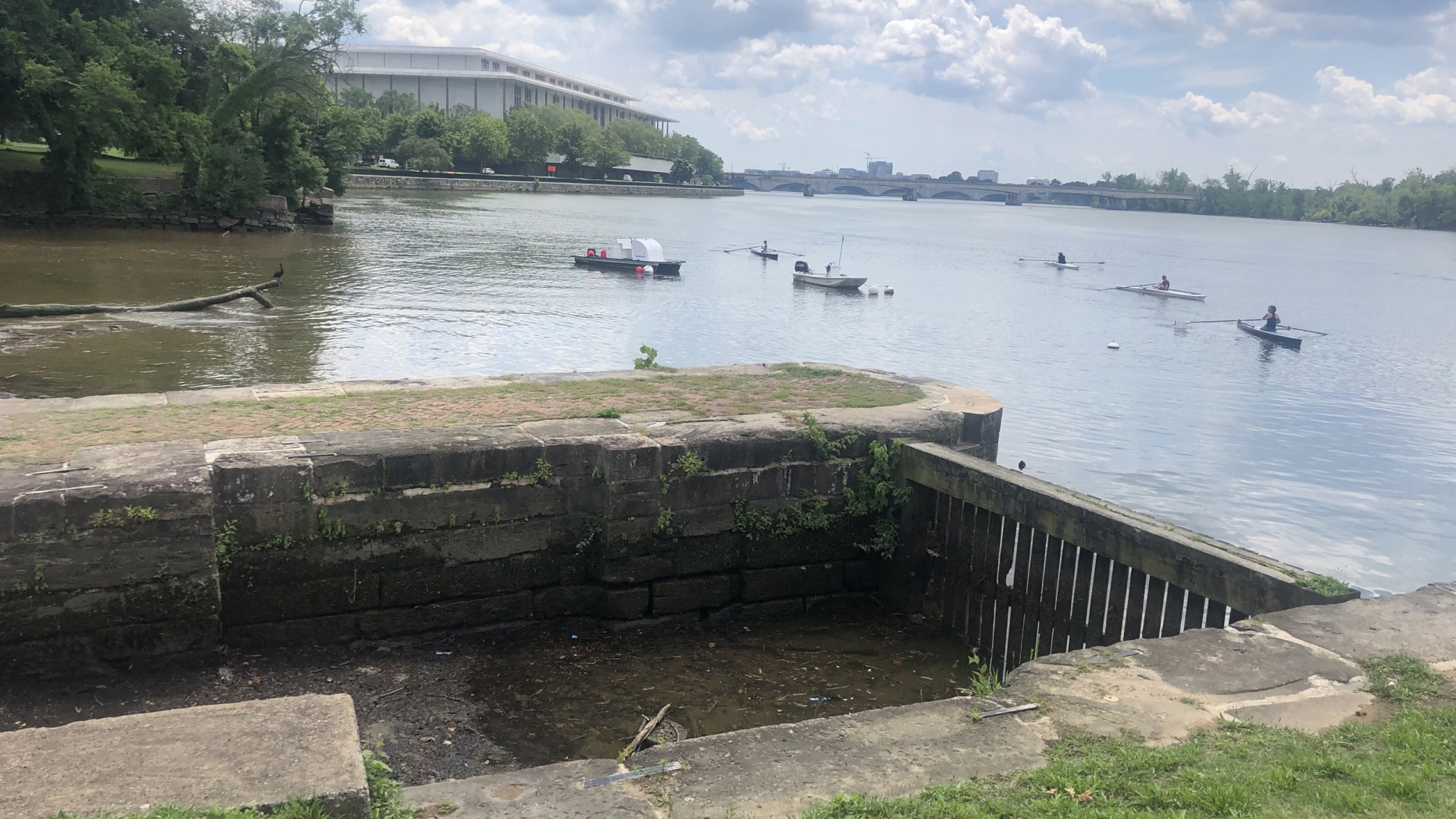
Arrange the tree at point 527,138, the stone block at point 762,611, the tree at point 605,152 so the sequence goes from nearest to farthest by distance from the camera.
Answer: the stone block at point 762,611, the tree at point 527,138, the tree at point 605,152

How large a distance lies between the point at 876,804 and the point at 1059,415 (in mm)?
20484

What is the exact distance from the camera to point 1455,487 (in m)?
19.5

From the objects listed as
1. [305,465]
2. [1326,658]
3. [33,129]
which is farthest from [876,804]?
[33,129]

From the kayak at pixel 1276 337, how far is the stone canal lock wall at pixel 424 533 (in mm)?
30223

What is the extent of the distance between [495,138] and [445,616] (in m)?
122

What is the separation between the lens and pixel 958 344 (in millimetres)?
33625

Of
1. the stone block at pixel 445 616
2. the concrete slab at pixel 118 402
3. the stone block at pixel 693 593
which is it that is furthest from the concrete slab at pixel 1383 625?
the concrete slab at pixel 118 402

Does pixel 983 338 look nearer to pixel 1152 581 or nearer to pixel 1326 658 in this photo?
pixel 1152 581

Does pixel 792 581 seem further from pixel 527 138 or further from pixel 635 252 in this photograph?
pixel 527 138

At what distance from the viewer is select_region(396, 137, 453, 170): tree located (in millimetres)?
110062

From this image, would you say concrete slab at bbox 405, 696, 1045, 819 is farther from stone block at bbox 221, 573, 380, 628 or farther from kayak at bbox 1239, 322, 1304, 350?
kayak at bbox 1239, 322, 1304, 350

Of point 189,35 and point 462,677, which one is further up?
point 189,35

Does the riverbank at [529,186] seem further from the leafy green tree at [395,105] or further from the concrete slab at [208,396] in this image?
the concrete slab at [208,396]

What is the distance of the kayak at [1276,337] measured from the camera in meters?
35.7
